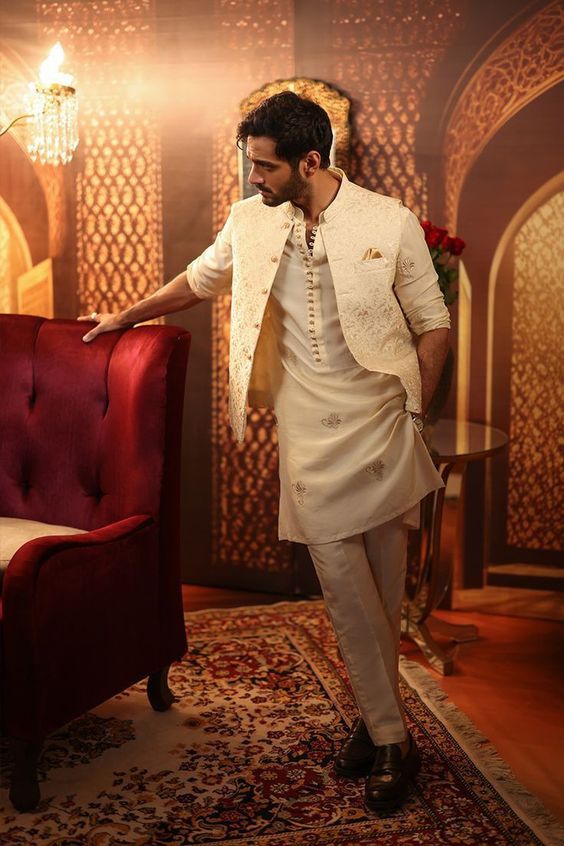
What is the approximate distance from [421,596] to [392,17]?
2082mm

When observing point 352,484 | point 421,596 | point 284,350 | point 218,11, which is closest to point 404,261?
point 284,350

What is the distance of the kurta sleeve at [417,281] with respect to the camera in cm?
236

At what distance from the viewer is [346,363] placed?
2.42 meters

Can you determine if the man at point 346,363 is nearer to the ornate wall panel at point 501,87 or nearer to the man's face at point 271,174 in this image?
the man's face at point 271,174

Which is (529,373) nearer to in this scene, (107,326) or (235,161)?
(235,161)

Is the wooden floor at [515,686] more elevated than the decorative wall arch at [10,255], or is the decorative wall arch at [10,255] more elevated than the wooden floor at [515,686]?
the decorative wall arch at [10,255]

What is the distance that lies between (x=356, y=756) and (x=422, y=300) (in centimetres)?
114

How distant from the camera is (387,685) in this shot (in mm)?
2469

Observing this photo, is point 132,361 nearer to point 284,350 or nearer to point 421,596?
point 284,350

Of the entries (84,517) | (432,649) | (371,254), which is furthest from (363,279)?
(432,649)

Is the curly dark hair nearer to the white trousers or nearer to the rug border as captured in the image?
the white trousers

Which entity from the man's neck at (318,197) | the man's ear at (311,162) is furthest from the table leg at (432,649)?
the man's ear at (311,162)

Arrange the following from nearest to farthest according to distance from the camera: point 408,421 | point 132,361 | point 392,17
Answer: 1. point 408,421
2. point 132,361
3. point 392,17

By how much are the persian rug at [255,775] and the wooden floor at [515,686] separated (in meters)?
0.08
